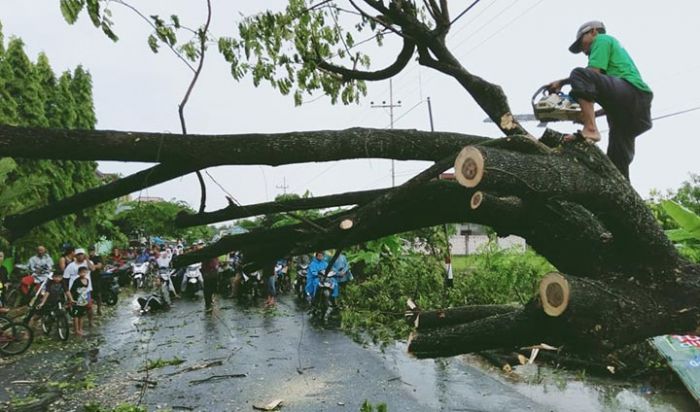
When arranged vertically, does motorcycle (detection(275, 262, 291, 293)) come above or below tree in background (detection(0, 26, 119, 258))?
below

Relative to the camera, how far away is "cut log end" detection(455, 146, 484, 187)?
2.61 metres

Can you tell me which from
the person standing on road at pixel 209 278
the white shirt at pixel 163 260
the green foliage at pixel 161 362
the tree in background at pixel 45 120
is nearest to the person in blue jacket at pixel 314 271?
the person standing on road at pixel 209 278

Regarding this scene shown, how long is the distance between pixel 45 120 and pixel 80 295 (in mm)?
16343

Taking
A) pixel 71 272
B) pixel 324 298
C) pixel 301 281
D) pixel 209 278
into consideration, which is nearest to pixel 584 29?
pixel 324 298

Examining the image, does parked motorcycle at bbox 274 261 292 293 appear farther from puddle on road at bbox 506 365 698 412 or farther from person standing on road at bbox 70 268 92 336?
puddle on road at bbox 506 365 698 412

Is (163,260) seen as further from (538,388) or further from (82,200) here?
(82,200)

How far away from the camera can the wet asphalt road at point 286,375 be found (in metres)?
→ 7.07

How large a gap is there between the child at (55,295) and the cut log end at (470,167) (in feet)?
38.3

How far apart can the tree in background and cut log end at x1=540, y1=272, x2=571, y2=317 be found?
17.6 meters

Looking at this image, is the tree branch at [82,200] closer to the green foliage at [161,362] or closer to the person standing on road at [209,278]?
the green foliage at [161,362]

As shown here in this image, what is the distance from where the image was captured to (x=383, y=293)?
15250mm

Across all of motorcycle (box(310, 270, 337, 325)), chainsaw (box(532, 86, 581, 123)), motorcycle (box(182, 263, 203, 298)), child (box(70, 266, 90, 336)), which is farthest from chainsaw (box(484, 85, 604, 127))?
motorcycle (box(182, 263, 203, 298))

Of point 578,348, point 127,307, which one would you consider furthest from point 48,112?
point 578,348

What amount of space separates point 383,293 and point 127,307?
852 cm
